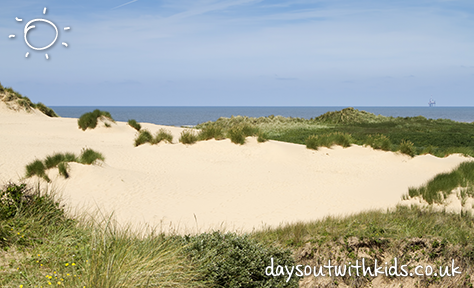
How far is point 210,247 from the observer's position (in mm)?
4758

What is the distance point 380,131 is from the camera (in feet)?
94.6

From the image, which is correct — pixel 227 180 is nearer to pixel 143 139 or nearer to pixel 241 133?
pixel 241 133

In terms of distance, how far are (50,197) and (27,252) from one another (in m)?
1.47

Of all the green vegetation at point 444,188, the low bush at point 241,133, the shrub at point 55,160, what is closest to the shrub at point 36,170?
the shrub at point 55,160

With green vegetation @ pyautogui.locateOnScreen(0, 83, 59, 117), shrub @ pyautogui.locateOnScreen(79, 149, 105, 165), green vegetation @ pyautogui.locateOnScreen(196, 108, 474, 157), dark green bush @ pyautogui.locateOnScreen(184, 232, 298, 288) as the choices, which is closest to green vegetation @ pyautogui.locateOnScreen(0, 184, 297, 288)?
dark green bush @ pyautogui.locateOnScreen(184, 232, 298, 288)

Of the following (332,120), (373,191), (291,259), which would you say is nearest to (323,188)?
(373,191)

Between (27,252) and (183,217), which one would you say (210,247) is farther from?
(183,217)

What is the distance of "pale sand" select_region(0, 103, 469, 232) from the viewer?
358 inches

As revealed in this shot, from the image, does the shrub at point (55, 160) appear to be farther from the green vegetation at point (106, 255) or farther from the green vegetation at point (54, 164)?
the green vegetation at point (106, 255)

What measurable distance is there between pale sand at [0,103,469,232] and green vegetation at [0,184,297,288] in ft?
4.81

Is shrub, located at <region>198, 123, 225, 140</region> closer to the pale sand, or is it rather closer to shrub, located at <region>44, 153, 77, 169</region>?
the pale sand

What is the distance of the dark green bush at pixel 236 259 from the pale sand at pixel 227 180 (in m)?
1.19

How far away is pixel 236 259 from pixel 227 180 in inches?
310

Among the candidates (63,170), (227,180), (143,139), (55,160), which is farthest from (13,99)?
(227,180)
